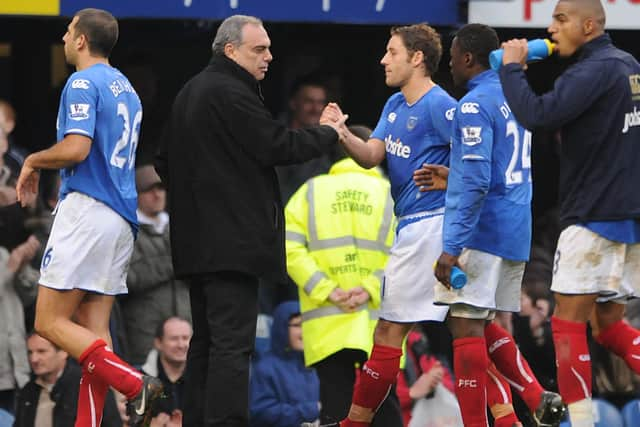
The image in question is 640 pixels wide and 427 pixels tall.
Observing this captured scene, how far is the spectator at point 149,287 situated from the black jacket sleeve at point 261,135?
315 centimetres

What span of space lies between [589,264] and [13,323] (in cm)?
437

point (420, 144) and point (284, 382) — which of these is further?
point (284, 382)

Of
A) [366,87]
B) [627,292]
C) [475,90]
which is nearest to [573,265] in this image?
[627,292]

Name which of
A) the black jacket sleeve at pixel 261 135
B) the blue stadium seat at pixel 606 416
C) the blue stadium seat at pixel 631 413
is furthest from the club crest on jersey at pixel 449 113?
the blue stadium seat at pixel 631 413

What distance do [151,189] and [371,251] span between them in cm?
193

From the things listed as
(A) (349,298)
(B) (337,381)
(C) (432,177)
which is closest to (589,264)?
(C) (432,177)

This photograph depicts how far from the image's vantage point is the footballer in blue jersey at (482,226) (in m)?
8.93

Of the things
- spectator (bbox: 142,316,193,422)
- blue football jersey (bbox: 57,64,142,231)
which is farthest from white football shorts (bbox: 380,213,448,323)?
spectator (bbox: 142,316,193,422)

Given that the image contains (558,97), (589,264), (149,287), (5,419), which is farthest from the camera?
(149,287)

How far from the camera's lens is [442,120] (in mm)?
9273

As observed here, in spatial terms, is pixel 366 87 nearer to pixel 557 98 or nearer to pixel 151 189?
pixel 151 189

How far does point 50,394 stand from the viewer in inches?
441

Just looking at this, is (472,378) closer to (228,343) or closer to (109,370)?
(228,343)

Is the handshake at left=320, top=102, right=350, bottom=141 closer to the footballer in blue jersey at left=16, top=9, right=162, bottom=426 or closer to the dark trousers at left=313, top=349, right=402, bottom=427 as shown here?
the footballer in blue jersey at left=16, top=9, right=162, bottom=426
